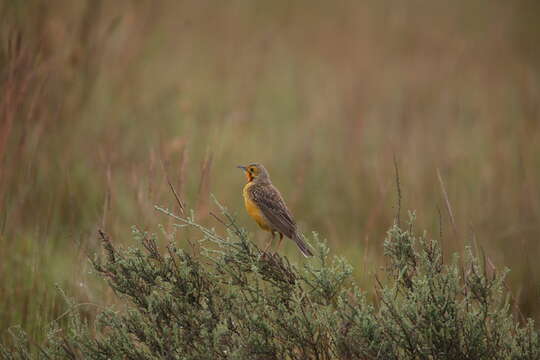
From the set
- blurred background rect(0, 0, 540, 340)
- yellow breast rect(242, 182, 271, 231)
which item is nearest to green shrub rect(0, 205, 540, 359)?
blurred background rect(0, 0, 540, 340)

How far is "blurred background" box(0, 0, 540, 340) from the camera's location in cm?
459

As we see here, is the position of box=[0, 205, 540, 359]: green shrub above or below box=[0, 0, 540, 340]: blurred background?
below

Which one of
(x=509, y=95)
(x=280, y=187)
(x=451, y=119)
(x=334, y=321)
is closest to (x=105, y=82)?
(x=280, y=187)

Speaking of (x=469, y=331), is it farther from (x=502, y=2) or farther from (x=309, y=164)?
(x=502, y=2)

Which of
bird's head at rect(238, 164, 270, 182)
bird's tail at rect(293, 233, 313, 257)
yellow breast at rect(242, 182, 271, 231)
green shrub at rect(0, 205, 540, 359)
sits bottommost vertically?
green shrub at rect(0, 205, 540, 359)

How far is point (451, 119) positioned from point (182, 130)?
12.0 ft

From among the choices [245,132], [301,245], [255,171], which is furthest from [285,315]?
[245,132]

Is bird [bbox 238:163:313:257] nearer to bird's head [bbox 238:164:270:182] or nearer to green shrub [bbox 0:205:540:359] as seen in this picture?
bird's head [bbox 238:164:270:182]

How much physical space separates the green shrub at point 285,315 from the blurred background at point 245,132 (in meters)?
0.39

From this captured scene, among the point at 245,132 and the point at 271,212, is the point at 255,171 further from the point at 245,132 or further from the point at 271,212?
the point at 245,132

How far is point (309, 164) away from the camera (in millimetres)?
7582

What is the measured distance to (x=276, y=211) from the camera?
3.97 meters

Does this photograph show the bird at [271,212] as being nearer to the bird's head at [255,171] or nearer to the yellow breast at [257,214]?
the yellow breast at [257,214]

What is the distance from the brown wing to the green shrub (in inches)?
27.6
